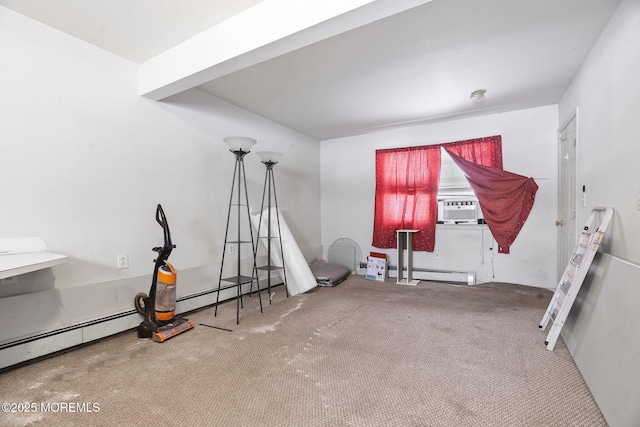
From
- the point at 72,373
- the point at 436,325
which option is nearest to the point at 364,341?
the point at 436,325

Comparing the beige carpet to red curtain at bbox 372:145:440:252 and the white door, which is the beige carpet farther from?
red curtain at bbox 372:145:440:252

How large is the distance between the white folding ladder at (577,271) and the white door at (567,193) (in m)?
0.77

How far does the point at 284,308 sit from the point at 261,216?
1225mm

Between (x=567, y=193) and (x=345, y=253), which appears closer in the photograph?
(x=567, y=193)

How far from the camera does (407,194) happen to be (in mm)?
4688

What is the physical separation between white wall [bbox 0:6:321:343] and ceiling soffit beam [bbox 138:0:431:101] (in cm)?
42

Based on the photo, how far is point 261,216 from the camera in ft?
12.5

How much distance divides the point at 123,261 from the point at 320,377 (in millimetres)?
2011

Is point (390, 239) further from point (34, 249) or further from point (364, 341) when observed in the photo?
point (34, 249)

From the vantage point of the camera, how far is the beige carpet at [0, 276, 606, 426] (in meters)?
1.51

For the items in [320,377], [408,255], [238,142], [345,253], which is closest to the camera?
[320,377]

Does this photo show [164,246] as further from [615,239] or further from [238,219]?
[615,239]

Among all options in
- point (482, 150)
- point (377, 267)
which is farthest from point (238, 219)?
point (482, 150)

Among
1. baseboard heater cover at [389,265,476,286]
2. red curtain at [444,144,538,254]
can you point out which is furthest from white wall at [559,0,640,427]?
baseboard heater cover at [389,265,476,286]
